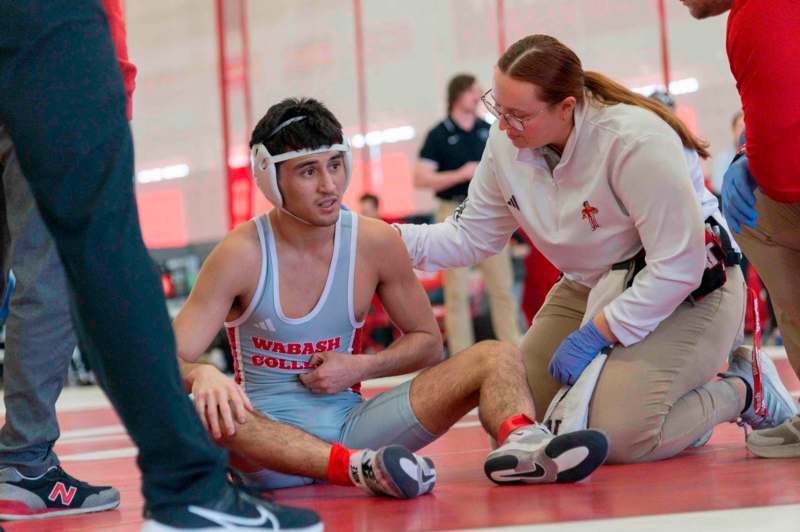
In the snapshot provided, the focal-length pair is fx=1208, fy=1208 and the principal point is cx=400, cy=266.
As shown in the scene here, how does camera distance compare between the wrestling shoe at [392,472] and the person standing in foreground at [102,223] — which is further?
the wrestling shoe at [392,472]

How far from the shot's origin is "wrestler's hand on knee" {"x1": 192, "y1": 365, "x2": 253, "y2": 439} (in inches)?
92.0

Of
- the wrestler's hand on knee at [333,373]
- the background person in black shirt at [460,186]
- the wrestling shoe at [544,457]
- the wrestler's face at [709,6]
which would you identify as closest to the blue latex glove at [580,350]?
the wrestling shoe at [544,457]

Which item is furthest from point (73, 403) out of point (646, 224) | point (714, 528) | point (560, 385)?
point (714, 528)

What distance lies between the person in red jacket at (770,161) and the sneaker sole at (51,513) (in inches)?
54.2

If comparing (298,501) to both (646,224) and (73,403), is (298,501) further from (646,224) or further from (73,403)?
(73,403)

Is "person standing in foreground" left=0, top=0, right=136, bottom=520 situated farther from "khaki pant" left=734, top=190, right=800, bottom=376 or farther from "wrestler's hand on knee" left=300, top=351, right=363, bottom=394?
"khaki pant" left=734, top=190, right=800, bottom=376

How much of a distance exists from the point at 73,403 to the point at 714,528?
562 centimetres

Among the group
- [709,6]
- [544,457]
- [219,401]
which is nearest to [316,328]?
[219,401]

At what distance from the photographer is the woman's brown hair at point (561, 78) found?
2.71 metres

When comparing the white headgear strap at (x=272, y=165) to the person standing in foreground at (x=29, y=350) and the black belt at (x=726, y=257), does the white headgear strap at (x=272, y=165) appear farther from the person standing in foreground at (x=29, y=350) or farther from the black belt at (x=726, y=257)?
the black belt at (x=726, y=257)

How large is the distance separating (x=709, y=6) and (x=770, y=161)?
1.20ft

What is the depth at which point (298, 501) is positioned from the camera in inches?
95.0

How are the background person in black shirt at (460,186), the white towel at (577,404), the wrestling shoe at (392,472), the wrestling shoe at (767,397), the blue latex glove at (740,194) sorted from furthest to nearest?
the background person in black shirt at (460,186), the wrestling shoe at (767,397), the white towel at (577,404), the blue latex glove at (740,194), the wrestling shoe at (392,472)

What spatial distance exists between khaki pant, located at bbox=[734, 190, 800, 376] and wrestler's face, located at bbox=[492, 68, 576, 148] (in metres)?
0.46
